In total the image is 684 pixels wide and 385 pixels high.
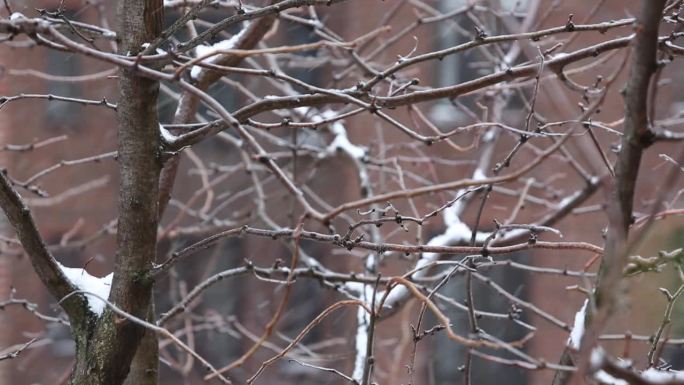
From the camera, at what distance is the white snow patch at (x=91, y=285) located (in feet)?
9.96

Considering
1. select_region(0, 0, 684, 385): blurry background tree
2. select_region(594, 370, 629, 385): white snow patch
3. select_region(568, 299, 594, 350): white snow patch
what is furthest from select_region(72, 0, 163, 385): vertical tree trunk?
select_region(594, 370, 629, 385): white snow patch

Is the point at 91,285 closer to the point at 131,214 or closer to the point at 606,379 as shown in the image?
the point at 131,214

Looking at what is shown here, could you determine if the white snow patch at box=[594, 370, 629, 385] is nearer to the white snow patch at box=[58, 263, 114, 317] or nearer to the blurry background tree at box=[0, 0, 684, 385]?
the blurry background tree at box=[0, 0, 684, 385]

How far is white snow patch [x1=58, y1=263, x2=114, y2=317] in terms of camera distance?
3.04 metres

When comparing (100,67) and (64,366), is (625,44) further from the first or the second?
(64,366)

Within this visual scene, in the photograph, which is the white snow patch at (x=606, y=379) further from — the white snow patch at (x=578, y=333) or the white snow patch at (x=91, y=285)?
the white snow patch at (x=91, y=285)

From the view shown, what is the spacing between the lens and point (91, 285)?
312 cm

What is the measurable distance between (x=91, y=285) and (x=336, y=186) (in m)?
7.29

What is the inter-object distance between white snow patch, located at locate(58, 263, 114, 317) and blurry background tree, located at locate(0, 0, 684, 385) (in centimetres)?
1

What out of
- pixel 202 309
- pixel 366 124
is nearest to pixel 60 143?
pixel 202 309

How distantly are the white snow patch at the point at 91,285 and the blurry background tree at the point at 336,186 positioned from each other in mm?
12

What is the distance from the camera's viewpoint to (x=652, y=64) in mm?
1916

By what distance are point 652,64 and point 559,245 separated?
0.69 meters

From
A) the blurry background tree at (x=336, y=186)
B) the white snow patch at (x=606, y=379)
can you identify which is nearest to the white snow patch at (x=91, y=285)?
the blurry background tree at (x=336, y=186)
